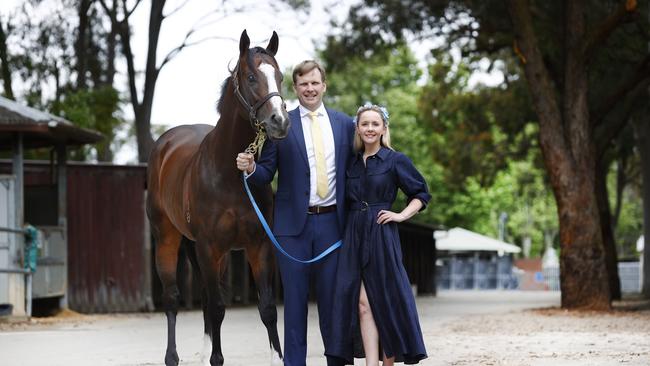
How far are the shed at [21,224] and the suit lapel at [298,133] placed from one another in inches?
442

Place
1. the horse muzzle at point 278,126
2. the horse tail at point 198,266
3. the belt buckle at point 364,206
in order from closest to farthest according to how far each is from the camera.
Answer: the horse muzzle at point 278,126, the belt buckle at point 364,206, the horse tail at point 198,266

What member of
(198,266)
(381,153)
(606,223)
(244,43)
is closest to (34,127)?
(198,266)

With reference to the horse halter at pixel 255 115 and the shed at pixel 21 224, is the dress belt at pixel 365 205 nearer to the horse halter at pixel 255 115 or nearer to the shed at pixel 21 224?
the horse halter at pixel 255 115

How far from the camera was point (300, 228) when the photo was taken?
7285 millimetres

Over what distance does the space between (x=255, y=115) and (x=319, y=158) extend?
63 centimetres

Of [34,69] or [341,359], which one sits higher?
[34,69]

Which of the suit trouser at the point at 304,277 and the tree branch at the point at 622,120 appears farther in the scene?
the tree branch at the point at 622,120

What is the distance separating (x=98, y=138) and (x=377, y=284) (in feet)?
44.6

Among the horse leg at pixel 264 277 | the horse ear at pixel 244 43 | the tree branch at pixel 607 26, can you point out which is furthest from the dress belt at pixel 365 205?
the tree branch at pixel 607 26

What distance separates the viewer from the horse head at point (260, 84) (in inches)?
287

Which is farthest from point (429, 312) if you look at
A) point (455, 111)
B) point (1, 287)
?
point (455, 111)

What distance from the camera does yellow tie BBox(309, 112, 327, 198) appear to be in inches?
289

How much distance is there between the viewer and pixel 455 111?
3384cm

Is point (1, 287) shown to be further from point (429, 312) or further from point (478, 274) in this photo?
point (478, 274)
